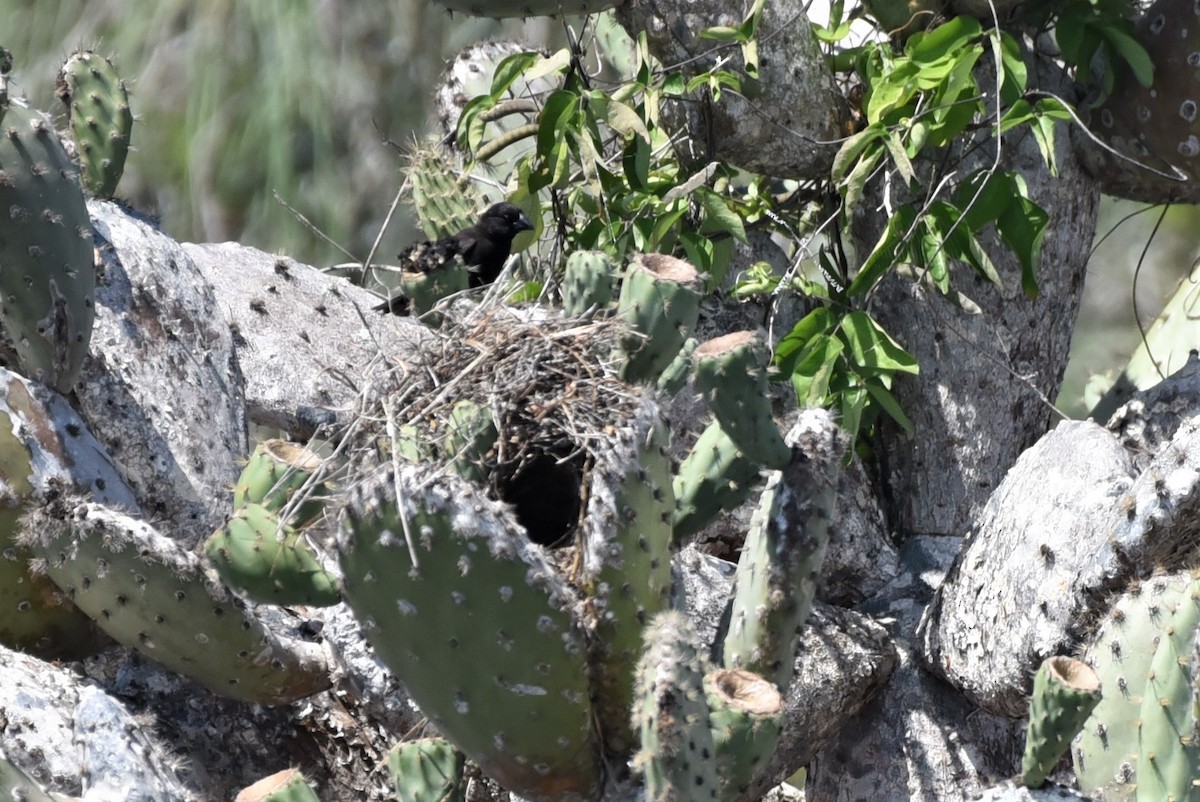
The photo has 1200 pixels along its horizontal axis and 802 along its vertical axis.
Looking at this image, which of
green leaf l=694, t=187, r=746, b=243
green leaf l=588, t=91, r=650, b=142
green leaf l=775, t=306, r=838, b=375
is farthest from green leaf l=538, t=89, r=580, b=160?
green leaf l=775, t=306, r=838, b=375

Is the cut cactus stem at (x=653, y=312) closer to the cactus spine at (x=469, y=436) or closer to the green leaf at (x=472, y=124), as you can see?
the cactus spine at (x=469, y=436)

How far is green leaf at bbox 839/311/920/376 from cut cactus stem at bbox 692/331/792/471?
797 mm

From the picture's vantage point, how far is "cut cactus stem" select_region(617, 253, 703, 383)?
1.80 m

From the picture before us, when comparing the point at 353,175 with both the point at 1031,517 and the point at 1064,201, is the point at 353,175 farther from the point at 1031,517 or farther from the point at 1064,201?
the point at 1031,517

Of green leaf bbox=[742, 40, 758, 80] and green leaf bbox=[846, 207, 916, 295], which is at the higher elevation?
green leaf bbox=[742, 40, 758, 80]

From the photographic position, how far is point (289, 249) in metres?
4.65

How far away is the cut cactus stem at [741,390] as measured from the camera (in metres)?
1.68

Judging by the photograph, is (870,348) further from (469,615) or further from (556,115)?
(469,615)


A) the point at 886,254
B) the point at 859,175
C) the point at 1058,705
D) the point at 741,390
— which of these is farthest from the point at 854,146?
the point at 1058,705

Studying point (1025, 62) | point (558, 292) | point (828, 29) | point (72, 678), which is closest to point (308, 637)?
point (72, 678)

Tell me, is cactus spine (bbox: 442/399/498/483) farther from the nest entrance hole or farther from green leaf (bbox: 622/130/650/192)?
green leaf (bbox: 622/130/650/192)

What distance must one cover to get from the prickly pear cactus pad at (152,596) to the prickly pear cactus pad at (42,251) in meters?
0.27

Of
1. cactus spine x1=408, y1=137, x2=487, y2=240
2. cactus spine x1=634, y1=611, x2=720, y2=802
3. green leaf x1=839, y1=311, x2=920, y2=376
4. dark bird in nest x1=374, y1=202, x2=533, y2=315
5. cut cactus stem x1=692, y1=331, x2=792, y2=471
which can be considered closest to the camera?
cactus spine x1=634, y1=611, x2=720, y2=802

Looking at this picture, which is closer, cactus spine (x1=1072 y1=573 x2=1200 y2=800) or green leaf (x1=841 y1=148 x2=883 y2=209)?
cactus spine (x1=1072 y1=573 x2=1200 y2=800)
